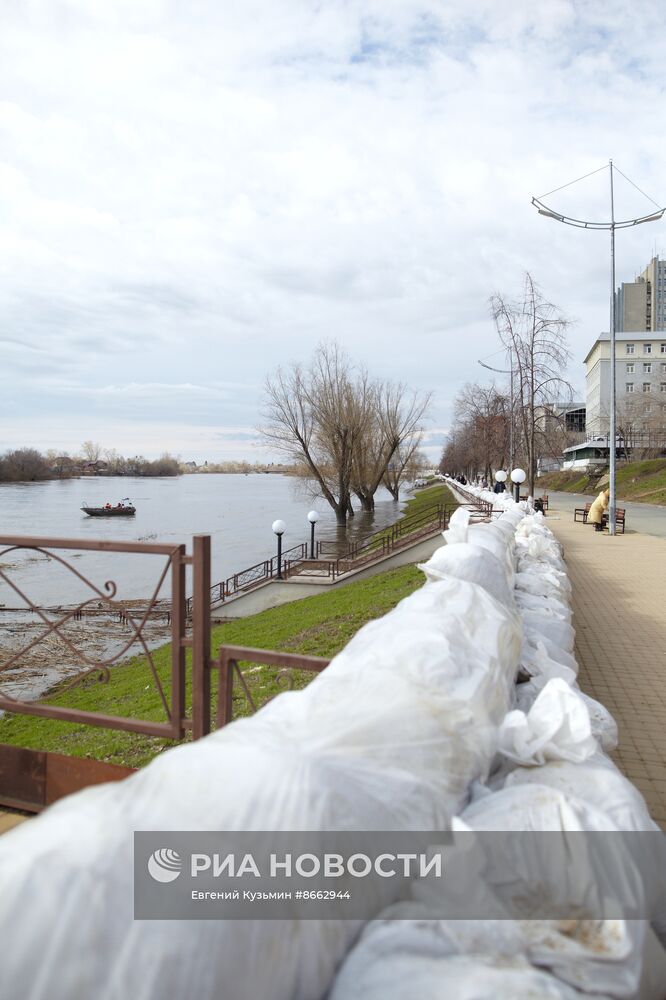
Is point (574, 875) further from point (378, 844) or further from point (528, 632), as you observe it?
point (528, 632)

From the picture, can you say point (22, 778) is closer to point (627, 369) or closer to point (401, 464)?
point (401, 464)

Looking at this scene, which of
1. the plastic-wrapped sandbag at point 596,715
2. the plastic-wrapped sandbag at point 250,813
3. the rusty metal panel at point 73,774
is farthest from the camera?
the plastic-wrapped sandbag at point 596,715

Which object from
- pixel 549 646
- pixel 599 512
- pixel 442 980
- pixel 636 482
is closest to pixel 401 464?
pixel 636 482

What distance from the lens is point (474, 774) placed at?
5.70 ft

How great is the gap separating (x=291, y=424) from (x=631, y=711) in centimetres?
3378

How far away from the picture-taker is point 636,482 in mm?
40438

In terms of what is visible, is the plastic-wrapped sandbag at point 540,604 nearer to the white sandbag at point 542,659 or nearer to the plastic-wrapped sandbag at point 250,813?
the white sandbag at point 542,659

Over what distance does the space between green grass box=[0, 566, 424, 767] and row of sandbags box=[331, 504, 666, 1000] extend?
13.9 feet

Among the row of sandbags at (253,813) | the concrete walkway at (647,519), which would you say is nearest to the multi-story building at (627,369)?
the concrete walkway at (647,519)

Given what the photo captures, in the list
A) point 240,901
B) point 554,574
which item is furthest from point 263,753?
point 554,574

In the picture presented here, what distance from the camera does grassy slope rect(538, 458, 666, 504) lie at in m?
35.5

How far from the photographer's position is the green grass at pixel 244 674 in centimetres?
647

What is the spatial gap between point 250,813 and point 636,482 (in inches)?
1735

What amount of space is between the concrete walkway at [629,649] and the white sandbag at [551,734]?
182 cm
